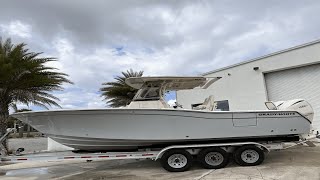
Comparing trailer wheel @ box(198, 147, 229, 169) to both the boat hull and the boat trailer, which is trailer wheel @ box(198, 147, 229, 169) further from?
the boat hull

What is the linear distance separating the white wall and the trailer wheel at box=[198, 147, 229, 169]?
7.05 m

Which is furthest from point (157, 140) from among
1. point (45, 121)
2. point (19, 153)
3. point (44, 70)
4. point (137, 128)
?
point (44, 70)

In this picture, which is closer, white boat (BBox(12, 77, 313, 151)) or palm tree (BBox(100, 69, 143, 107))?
white boat (BBox(12, 77, 313, 151))

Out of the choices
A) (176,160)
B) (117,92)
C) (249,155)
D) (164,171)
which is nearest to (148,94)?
(176,160)

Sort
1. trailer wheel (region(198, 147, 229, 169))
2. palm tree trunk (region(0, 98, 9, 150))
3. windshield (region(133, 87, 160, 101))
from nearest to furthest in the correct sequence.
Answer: trailer wheel (region(198, 147, 229, 169)), windshield (region(133, 87, 160, 101)), palm tree trunk (region(0, 98, 9, 150))

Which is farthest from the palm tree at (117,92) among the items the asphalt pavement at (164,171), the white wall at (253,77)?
the asphalt pavement at (164,171)

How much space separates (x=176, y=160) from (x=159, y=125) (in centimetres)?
100

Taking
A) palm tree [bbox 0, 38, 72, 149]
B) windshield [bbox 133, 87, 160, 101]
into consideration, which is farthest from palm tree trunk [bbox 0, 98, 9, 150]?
windshield [bbox 133, 87, 160, 101]

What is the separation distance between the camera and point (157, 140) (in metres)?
8.18

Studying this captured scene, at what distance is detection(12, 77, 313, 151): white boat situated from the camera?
26.0ft

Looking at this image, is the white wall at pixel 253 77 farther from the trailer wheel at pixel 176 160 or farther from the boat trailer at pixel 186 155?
the trailer wheel at pixel 176 160

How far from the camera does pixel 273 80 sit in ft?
47.7

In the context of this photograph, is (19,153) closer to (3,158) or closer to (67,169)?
(3,158)

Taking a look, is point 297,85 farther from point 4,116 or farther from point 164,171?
point 4,116
